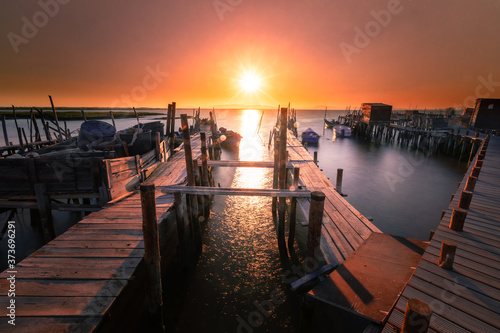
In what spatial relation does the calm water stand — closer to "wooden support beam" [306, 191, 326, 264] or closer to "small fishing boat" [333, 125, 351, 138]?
"wooden support beam" [306, 191, 326, 264]

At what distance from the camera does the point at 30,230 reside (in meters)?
9.82

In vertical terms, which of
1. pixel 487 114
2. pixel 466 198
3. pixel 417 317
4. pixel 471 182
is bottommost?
pixel 466 198

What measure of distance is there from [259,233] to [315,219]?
5.82 metres

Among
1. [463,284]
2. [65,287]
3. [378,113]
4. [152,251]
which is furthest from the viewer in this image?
[378,113]

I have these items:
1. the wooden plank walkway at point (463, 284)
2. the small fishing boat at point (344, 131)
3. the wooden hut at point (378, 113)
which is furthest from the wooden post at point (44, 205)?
the small fishing boat at point (344, 131)

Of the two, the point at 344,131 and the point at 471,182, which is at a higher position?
the point at 471,182

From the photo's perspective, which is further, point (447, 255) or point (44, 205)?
point (44, 205)

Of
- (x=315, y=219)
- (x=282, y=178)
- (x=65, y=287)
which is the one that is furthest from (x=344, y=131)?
(x=65, y=287)

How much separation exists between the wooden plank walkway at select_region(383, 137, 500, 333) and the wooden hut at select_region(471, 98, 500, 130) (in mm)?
42491

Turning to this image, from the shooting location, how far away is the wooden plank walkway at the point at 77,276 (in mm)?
3399

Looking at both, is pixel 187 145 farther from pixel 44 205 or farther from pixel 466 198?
pixel 466 198

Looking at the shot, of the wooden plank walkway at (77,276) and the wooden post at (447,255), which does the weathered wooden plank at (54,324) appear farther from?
the wooden post at (447,255)

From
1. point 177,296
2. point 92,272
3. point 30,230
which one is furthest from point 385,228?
point 30,230

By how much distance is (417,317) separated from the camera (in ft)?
6.02
